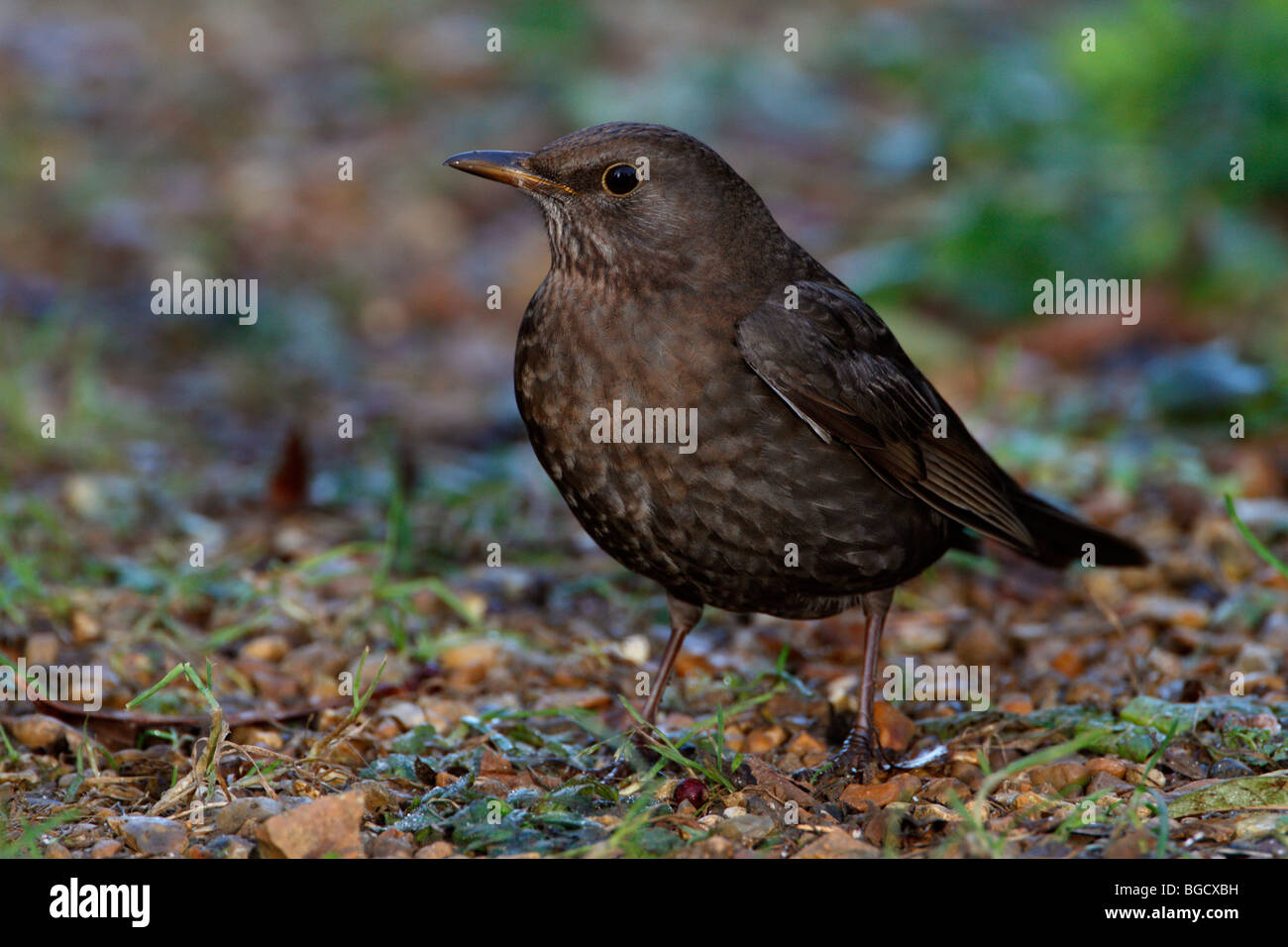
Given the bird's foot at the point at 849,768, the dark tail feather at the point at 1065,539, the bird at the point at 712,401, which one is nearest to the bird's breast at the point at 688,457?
the bird at the point at 712,401

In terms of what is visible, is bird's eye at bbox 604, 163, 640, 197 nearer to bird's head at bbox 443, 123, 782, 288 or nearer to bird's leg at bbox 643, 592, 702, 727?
bird's head at bbox 443, 123, 782, 288

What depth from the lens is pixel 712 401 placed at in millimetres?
4277

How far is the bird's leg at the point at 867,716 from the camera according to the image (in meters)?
4.35

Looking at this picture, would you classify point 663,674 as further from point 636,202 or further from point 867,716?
point 636,202

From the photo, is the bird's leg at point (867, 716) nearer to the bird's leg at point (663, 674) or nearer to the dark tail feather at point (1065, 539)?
the bird's leg at point (663, 674)

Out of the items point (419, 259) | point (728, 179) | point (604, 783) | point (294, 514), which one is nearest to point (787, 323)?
point (728, 179)

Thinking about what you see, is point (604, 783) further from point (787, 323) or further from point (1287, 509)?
point (1287, 509)

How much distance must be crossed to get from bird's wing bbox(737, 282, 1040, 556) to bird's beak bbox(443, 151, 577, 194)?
74 centimetres

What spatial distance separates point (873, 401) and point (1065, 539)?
118 cm

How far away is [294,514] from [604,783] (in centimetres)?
274

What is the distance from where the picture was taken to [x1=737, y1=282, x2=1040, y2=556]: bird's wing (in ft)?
14.5

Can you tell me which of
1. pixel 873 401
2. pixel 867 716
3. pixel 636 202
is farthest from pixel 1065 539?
pixel 636 202

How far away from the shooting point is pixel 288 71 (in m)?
12.9

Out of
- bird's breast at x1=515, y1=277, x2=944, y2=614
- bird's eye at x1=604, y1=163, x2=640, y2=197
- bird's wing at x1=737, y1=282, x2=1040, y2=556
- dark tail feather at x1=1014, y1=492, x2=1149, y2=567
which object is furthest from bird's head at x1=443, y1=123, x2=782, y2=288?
dark tail feather at x1=1014, y1=492, x2=1149, y2=567
